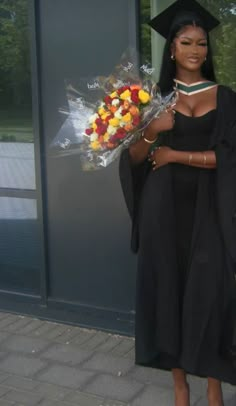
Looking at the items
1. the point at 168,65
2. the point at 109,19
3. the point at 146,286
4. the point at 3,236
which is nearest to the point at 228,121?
the point at 168,65

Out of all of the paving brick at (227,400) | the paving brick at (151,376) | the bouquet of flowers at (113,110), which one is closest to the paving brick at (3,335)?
the paving brick at (151,376)

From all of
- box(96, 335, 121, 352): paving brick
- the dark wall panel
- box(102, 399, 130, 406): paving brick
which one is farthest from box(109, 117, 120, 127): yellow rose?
box(96, 335, 121, 352): paving brick

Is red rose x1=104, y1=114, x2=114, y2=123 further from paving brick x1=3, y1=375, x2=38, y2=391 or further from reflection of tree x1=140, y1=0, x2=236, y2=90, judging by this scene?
paving brick x1=3, y1=375, x2=38, y2=391

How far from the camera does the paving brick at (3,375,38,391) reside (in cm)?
364

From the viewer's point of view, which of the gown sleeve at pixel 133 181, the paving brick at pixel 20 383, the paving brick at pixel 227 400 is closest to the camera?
the gown sleeve at pixel 133 181

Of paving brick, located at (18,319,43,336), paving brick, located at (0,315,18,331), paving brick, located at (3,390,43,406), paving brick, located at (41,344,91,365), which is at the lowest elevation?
paving brick, located at (3,390,43,406)

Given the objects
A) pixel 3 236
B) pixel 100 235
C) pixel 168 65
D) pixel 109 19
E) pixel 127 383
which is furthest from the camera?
pixel 3 236

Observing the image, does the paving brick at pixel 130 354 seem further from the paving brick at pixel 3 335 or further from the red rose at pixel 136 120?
the red rose at pixel 136 120

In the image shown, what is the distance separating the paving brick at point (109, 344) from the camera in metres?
4.15

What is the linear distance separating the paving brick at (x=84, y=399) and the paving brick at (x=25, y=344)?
70cm

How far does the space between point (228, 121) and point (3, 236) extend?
9.13 ft

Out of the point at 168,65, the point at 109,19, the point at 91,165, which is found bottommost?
the point at 91,165

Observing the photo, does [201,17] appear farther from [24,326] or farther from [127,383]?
[24,326]

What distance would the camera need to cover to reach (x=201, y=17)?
9.11ft
